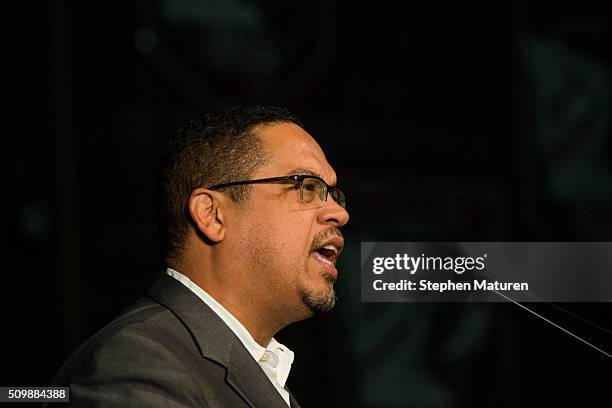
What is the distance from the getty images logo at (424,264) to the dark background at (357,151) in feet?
0.51

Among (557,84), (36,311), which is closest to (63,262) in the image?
(36,311)

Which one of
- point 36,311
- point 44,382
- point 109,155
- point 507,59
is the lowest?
point 44,382

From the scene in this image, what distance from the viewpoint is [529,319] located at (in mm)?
3504

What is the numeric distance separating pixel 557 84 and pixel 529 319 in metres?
1.12

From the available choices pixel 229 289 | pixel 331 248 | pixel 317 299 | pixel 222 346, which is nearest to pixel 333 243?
pixel 331 248

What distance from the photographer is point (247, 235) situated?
1.72 meters

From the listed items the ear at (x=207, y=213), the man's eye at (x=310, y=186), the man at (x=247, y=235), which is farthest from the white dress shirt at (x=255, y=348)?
the man's eye at (x=310, y=186)

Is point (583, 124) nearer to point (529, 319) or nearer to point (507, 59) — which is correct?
point (507, 59)

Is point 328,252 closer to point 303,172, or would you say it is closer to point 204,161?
point 303,172

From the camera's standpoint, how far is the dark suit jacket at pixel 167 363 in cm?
131

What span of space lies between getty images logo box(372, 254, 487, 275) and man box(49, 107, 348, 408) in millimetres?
1311

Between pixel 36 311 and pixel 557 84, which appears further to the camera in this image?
pixel 557 84

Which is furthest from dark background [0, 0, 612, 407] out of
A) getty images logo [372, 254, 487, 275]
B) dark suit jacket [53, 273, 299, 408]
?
dark suit jacket [53, 273, 299, 408]

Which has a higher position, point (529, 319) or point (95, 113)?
point (95, 113)
